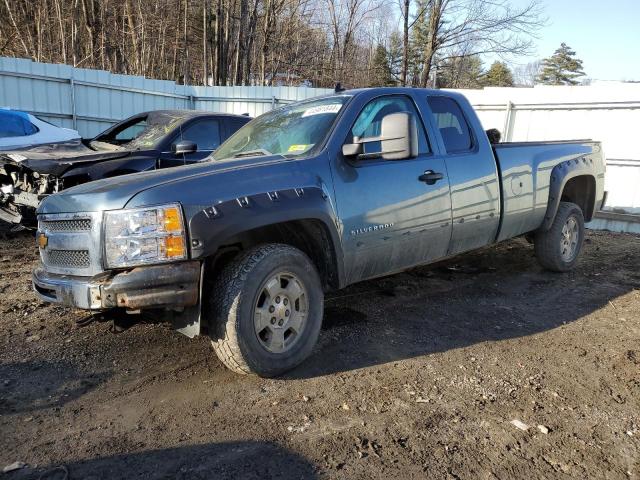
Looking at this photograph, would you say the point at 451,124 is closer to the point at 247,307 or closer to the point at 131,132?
the point at 247,307

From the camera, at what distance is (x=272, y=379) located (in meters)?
3.36

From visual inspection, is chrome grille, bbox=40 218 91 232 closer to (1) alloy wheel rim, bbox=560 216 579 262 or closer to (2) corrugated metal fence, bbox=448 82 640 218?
(1) alloy wheel rim, bbox=560 216 579 262

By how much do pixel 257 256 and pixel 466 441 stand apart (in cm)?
161

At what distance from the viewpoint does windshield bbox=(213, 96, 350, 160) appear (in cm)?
381

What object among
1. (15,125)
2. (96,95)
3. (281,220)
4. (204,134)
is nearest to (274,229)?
(281,220)

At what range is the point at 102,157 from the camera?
21.4 ft

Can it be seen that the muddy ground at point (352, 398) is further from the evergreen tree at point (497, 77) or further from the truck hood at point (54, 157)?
the evergreen tree at point (497, 77)

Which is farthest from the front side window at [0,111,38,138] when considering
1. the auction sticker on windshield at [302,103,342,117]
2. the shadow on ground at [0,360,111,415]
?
the auction sticker on windshield at [302,103,342,117]

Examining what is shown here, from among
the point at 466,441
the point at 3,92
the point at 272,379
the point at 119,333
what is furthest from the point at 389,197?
the point at 3,92

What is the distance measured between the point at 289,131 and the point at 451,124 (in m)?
1.68

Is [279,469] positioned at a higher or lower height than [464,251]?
lower

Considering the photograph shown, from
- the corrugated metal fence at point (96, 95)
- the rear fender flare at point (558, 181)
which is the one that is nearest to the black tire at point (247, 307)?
the rear fender flare at point (558, 181)

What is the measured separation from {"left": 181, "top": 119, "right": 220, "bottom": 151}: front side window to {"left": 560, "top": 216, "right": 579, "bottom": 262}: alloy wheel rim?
5055 mm

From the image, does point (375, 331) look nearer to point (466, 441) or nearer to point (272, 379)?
point (272, 379)
